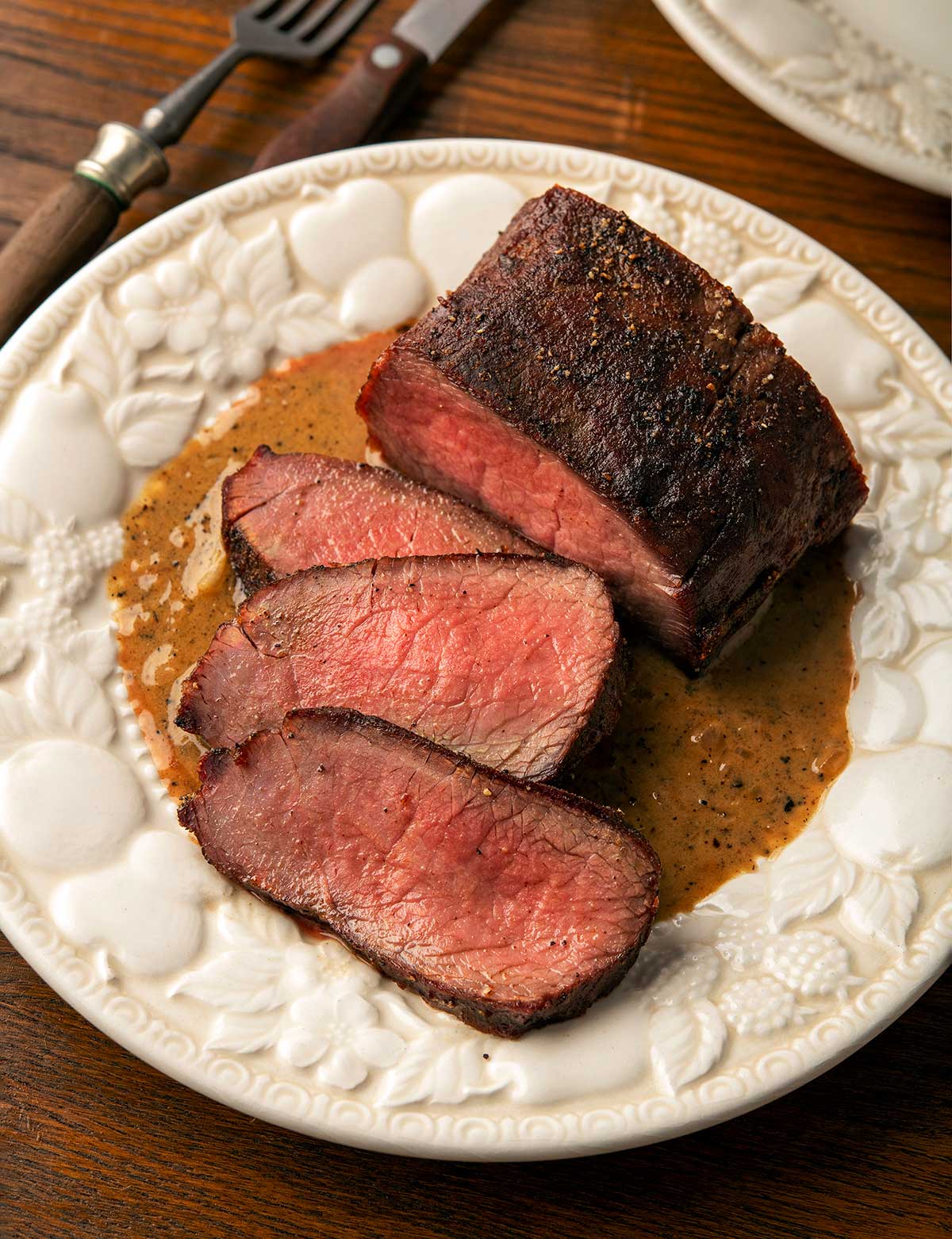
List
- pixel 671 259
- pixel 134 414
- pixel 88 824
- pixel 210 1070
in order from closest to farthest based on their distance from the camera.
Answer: pixel 210 1070
pixel 88 824
pixel 671 259
pixel 134 414

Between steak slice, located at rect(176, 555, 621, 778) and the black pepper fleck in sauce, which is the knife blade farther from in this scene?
the black pepper fleck in sauce

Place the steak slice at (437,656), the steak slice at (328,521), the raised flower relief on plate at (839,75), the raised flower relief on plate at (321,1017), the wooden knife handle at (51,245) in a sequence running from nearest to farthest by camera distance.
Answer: the raised flower relief on plate at (321,1017)
the steak slice at (437,656)
the steak slice at (328,521)
the wooden knife handle at (51,245)
the raised flower relief on plate at (839,75)

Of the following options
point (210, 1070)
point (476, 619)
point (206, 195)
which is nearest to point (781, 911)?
point (476, 619)

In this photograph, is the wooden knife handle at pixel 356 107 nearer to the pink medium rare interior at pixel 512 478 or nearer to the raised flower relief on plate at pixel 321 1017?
the pink medium rare interior at pixel 512 478

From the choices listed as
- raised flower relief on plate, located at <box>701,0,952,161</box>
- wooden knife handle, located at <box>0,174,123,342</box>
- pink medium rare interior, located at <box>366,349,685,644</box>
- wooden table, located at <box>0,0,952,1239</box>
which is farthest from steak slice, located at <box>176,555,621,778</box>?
raised flower relief on plate, located at <box>701,0,952,161</box>

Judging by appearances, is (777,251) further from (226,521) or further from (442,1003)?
(442,1003)

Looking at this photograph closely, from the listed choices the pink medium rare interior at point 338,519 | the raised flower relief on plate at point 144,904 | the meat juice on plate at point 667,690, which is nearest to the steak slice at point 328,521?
the pink medium rare interior at point 338,519
